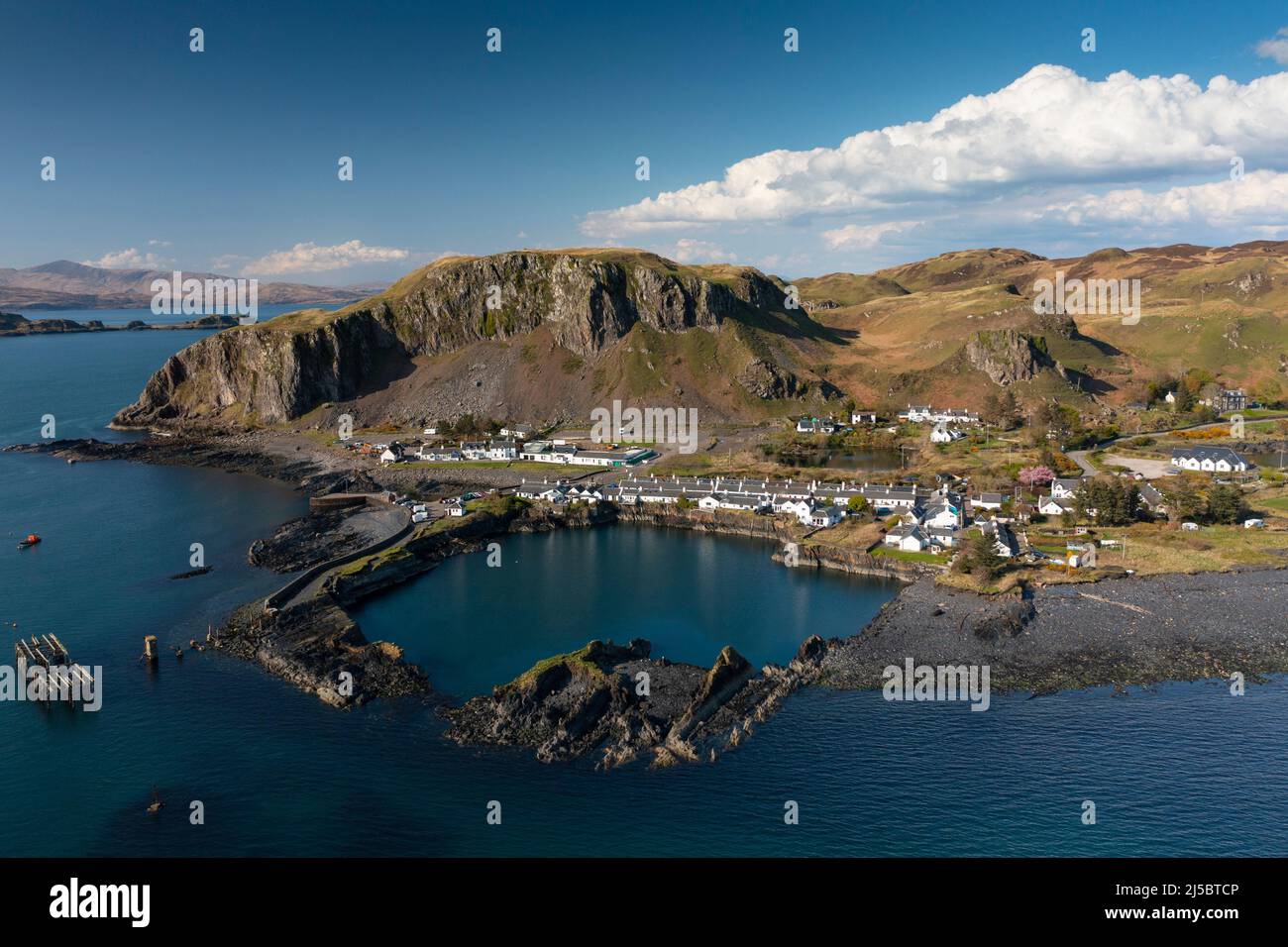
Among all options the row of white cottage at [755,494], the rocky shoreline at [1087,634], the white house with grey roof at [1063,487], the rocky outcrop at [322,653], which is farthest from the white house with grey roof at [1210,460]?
the rocky outcrop at [322,653]

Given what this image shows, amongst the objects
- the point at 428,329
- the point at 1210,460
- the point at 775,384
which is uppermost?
the point at 428,329

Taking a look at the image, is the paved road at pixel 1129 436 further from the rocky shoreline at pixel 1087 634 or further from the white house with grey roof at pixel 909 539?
the rocky shoreline at pixel 1087 634

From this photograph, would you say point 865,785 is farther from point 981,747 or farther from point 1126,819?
point 1126,819

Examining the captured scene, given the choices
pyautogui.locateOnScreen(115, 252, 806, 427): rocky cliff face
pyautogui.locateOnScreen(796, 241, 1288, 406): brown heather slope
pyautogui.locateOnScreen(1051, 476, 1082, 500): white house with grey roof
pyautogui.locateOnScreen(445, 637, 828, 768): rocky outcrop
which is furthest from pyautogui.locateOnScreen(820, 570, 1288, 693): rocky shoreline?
pyautogui.locateOnScreen(796, 241, 1288, 406): brown heather slope

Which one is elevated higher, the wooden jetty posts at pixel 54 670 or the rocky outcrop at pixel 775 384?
the rocky outcrop at pixel 775 384

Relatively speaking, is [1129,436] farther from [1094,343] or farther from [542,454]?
[542,454]

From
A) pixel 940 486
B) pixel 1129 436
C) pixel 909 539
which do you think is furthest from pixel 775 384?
pixel 909 539
